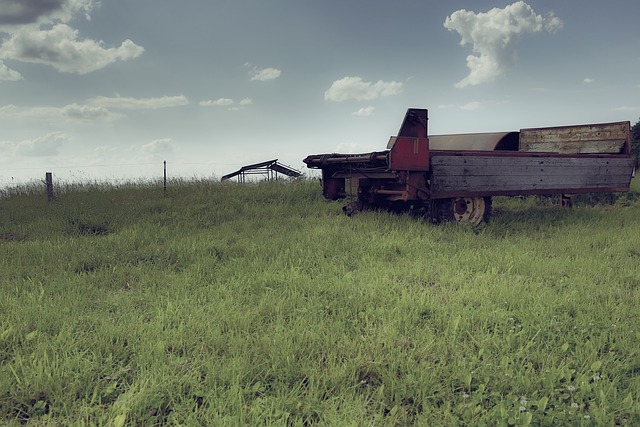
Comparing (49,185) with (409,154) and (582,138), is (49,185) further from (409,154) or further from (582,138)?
(582,138)

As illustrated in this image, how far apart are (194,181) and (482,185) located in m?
8.75

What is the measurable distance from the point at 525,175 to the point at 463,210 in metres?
1.50

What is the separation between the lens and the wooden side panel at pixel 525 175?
25.0 feet

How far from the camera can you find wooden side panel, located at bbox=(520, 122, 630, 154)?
32.5 feet

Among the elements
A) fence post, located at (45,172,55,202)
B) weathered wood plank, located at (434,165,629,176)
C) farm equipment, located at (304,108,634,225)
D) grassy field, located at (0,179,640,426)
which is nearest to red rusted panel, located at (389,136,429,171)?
farm equipment, located at (304,108,634,225)

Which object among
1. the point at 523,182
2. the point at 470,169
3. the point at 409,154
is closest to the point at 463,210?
the point at 470,169

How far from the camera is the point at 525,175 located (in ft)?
27.8

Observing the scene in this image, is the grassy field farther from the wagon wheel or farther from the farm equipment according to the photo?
the farm equipment

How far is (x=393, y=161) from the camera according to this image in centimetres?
727

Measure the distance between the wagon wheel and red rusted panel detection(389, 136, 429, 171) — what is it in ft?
2.76

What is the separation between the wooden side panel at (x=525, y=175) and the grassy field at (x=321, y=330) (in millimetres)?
1309

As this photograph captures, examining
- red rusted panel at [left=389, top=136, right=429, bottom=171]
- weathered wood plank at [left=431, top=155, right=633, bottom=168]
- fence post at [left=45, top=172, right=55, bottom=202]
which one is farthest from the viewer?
fence post at [left=45, top=172, right=55, bottom=202]

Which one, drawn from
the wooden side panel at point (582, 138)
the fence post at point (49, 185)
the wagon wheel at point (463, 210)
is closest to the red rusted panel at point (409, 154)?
the wagon wheel at point (463, 210)

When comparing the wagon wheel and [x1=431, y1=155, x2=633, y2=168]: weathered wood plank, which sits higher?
[x1=431, y1=155, x2=633, y2=168]: weathered wood plank
